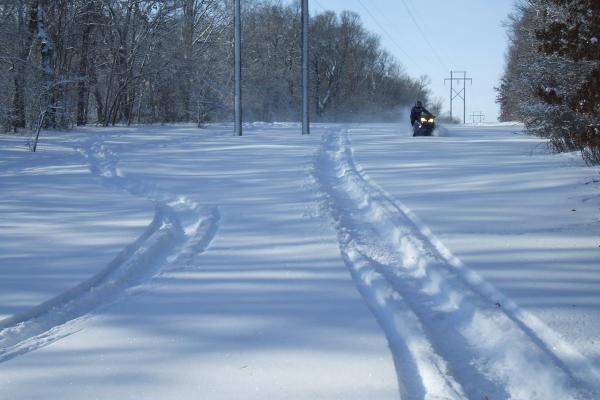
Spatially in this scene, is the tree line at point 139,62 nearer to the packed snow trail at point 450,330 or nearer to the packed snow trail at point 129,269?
the packed snow trail at point 129,269

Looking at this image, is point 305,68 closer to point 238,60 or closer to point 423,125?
point 238,60

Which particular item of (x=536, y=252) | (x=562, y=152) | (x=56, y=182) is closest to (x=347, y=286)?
(x=536, y=252)

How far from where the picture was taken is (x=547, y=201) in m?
8.73

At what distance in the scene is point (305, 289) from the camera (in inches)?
203

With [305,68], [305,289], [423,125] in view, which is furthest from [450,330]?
[305,68]

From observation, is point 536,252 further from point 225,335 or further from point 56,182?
point 56,182

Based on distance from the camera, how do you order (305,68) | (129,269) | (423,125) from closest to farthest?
1. (129,269)
2. (423,125)
3. (305,68)

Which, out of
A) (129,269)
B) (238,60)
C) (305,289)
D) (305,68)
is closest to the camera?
(305,289)

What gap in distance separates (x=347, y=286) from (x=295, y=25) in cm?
6623

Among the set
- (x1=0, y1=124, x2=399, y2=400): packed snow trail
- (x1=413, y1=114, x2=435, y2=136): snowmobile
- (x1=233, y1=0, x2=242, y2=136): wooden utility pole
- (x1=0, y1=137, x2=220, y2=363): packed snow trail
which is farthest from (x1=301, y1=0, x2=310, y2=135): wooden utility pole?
(x1=0, y1=124, x2=399, y2=400): packed snow trail

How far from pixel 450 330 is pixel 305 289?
4.51 ft

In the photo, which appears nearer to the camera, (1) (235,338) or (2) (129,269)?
(1) (235,338)

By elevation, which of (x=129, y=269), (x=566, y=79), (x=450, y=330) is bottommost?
(x=450, y=330)

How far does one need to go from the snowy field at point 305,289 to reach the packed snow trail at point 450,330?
0.02 metres
